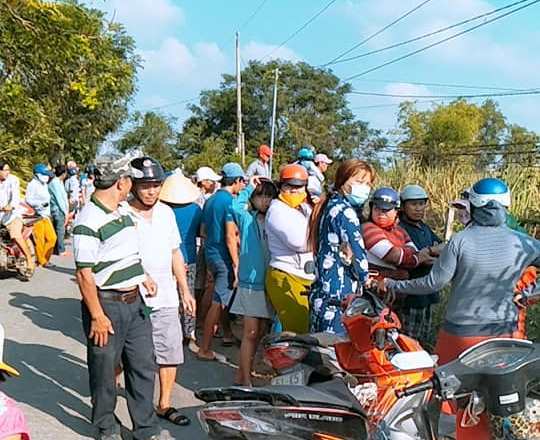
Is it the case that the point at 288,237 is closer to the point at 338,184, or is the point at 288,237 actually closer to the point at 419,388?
the point at 338,184

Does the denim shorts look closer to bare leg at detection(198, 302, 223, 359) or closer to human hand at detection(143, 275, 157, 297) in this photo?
bare leg at detection(198, 302, 223, 359)

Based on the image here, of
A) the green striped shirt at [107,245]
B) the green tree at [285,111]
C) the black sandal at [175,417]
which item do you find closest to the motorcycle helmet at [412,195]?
the green striped shirt at [107,245]

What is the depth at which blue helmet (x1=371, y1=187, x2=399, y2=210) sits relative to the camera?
525 centimetres

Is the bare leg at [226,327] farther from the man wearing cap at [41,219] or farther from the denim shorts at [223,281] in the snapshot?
the man wearing cap at [41,219]

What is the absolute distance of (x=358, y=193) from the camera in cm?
500

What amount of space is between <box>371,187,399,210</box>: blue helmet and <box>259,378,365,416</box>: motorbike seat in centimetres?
208

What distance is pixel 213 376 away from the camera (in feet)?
20.9

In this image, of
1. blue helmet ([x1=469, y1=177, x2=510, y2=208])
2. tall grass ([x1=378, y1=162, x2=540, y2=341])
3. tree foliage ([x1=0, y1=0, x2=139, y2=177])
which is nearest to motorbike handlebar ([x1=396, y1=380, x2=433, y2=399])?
→ blue helmet ([x1=469, y1=177, x2=510, y2=208])

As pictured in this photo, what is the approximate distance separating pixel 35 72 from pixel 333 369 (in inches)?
439

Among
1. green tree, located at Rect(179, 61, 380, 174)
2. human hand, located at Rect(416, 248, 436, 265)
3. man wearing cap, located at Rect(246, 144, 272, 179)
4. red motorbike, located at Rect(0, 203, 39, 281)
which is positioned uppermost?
green tree, located at Rect(179, 61, 380, 174)

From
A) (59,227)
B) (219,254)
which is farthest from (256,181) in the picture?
(59,227)

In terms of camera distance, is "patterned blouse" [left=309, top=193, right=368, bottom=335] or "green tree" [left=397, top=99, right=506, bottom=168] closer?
"patterned blouse" [left=309, top=193, right=368, bottom=335]

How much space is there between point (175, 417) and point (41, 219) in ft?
25.1

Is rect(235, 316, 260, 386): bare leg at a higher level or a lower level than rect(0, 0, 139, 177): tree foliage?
lower
